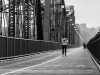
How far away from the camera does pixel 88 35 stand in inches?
7692

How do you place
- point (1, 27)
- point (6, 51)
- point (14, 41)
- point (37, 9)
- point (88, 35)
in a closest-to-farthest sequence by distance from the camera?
point (6, 51), point (14, 41), point (1, 27), point (37, 9), point (88, 35)

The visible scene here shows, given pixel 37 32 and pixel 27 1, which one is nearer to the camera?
pixel 37 32

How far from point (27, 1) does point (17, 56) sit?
21622 millimetres

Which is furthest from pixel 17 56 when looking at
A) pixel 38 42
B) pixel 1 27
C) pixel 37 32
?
pixel 37 32

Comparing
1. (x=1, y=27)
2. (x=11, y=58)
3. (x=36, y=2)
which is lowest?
(x=11, y=58)

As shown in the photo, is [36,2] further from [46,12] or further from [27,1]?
[46,12]

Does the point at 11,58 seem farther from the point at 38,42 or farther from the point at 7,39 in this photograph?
the point at 38,42

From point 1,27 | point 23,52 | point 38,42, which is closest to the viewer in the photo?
point 23,52

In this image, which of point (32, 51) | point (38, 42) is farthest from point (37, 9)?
point (32, 51)

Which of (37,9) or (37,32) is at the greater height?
(37,9)

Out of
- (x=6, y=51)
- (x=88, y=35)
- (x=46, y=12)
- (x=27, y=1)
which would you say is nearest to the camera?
(x=6, y=51)

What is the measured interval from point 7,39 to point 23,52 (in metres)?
5.36

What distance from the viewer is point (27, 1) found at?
4597 cm

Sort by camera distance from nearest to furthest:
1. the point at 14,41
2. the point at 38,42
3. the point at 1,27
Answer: the point at 14,41 → the point at 1,27 → the point at 38,42
